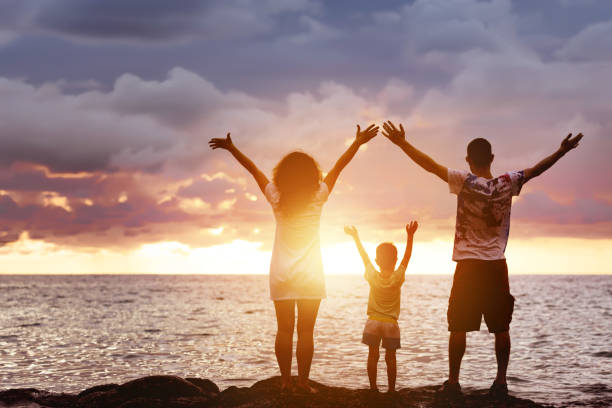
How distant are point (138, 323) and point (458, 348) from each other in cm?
2127

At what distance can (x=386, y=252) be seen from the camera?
6984mm

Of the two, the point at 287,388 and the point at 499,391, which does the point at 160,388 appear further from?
the point at 499,391

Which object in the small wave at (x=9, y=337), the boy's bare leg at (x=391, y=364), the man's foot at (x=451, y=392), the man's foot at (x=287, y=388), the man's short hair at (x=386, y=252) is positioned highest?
the man's short hair at (x=386, y=252)

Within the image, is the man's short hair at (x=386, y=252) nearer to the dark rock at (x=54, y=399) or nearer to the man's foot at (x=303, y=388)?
the man's foot at (x=303, y=388)

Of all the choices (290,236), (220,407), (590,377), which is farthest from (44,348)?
(590,377)

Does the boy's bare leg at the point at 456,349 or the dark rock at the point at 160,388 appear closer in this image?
the boy's bare leg at the point at 456,349

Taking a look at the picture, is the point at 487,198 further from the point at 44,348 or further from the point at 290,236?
the point at 44,348

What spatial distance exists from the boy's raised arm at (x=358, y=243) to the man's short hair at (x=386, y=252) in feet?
0.47

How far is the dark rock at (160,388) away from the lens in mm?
7664

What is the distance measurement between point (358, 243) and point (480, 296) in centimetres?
156

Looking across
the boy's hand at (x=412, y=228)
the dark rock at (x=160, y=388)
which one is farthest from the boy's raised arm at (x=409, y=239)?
the dark rock at (x=160, y=388)

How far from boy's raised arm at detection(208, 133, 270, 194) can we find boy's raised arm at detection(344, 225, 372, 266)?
3.89ft

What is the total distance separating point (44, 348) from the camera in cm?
1642

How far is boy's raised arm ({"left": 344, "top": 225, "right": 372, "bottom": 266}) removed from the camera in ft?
22.8
